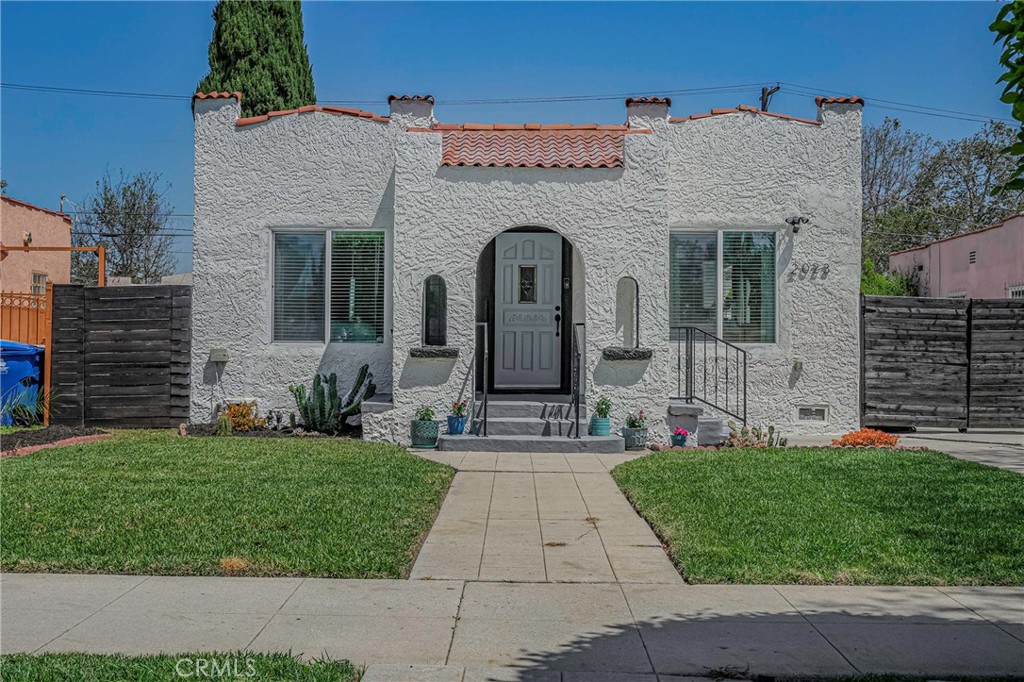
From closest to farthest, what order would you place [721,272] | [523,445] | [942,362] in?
[523,445] → [721,272] → [942,362]

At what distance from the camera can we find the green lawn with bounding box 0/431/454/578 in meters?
5.95

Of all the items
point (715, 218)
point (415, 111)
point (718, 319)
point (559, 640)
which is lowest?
point (559, 640)

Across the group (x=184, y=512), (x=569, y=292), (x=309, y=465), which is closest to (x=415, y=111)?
(x=569, y=292)

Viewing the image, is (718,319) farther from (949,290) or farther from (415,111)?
(949,290)

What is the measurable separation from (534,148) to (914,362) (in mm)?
6485

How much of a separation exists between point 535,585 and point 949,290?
2015 centimetres

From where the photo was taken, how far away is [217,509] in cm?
737

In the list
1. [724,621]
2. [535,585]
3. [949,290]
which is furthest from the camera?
[949,290]

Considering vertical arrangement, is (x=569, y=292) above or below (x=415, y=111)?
below

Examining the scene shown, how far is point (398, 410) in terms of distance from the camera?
1205 centimetres

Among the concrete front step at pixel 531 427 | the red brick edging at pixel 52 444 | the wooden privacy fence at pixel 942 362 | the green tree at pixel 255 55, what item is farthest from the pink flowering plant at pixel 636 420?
the green tree at pixel 255 55

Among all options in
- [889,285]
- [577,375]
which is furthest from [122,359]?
[889,285]

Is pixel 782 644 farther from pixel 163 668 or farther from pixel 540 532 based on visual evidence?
pixel 163 668

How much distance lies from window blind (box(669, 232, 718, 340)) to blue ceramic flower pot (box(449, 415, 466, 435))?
11.5 ft
